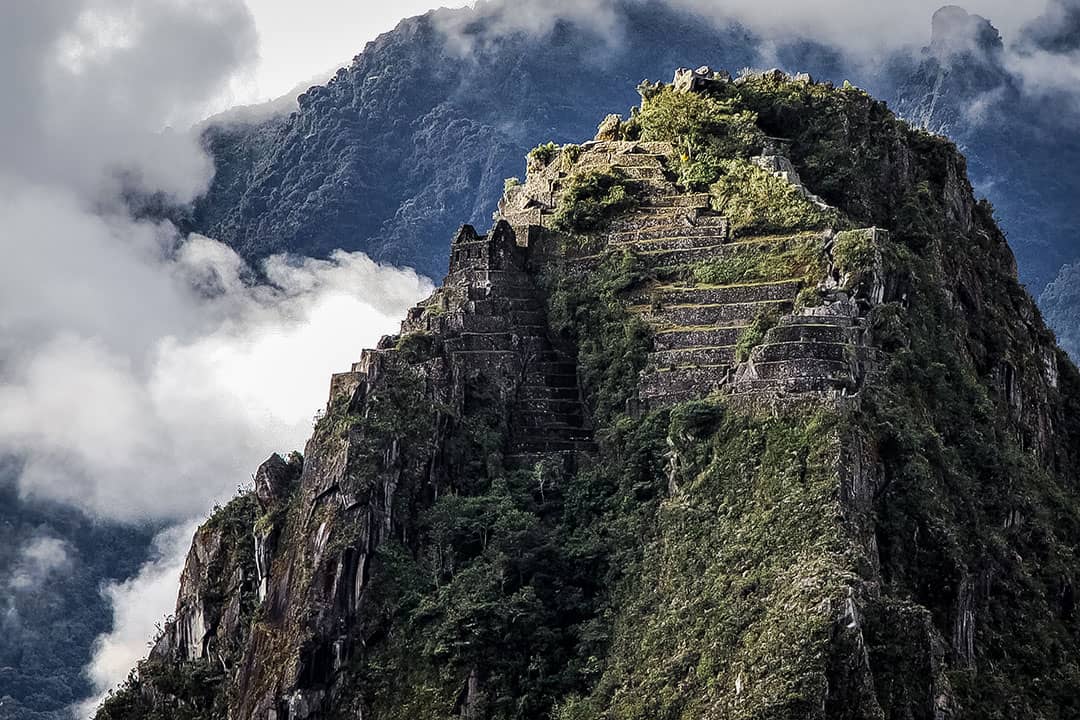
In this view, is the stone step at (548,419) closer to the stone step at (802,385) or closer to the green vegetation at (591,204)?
the green vegetation at (591,204)

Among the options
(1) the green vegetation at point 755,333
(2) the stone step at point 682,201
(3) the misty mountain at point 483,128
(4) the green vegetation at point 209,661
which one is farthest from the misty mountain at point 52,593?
(1) the green vegetation at point 755,333

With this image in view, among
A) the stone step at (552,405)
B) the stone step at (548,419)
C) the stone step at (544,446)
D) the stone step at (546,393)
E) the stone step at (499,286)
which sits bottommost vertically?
→ the stone step at (544,446)

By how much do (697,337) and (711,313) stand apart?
4.30ft

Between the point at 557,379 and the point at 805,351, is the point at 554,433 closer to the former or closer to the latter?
the point at 557,379

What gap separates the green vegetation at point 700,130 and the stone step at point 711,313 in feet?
29.9

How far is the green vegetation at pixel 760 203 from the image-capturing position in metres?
93.2

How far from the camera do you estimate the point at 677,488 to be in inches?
3337

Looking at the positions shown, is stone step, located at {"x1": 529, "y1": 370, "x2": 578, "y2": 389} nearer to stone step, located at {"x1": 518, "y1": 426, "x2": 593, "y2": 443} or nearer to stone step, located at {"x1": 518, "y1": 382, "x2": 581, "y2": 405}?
stone step, located at {"x1": 518, "y1": 382, "x2": 581, "y2": 405}

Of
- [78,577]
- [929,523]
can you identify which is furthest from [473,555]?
[78,577]

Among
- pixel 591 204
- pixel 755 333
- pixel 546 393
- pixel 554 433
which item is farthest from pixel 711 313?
pixel 591 204

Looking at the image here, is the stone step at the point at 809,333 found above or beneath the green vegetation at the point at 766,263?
beneath

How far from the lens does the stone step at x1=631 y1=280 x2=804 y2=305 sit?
88.8 meters

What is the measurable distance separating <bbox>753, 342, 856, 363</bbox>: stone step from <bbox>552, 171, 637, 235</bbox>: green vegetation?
1611 cm

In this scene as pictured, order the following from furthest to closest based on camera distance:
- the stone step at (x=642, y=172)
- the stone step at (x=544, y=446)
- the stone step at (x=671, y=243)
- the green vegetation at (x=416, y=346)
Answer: the stone step at (x=642, y=172) < the stone step at (x=671, y=243) < the stone step at (x=544, y=446) < the green vegetation at (x=416, y=346)
